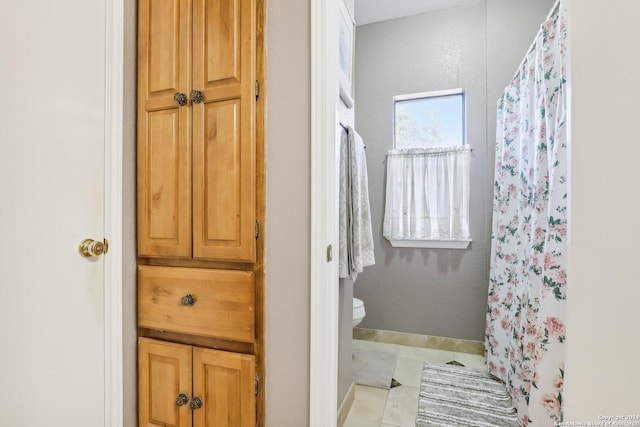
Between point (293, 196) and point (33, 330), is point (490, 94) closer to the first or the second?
point (293, 196)

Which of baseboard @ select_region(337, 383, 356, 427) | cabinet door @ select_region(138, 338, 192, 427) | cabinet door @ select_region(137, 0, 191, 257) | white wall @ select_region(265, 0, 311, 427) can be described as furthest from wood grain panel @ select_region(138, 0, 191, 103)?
baseboard @ select_region(337, 383, 356, 427)

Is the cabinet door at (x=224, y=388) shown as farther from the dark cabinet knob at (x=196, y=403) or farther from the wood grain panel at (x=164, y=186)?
the wood grain panel at (x=164, y=186)

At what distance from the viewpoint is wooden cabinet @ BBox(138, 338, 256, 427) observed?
40.3 inches

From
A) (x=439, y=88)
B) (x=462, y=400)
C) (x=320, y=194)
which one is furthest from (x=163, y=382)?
(x=439, y=88)

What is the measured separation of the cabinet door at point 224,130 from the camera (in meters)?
1.01

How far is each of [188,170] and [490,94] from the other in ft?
7.98

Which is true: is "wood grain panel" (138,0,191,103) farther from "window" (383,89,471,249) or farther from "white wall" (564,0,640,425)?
"window" (383,89,471,249)

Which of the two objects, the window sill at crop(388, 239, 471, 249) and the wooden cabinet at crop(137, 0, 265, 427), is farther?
the window sill at crop(388, 239, 471, 249)

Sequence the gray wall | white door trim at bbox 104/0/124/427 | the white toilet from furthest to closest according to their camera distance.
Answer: the gray wall → the white toilet → white door trim at bbox 104/0/124/427

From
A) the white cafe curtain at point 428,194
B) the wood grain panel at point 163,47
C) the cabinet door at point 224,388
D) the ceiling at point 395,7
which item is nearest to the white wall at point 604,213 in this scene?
the cabinet door at point 224,388

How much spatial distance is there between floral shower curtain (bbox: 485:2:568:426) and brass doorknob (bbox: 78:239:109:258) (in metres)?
1.75

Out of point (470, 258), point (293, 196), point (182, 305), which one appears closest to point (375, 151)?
point (470, 258)

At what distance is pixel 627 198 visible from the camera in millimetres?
461

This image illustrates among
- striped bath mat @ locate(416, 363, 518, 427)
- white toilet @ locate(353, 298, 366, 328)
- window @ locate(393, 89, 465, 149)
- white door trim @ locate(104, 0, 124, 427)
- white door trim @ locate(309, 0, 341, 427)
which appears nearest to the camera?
white door trim @ locate(309, 0, 341, 427)
